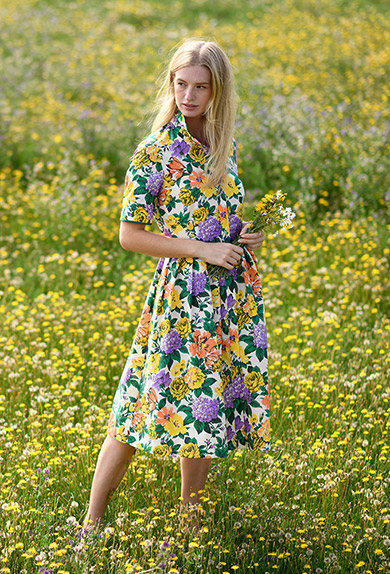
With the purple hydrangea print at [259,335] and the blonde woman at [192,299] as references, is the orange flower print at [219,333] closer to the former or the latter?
the blonde woman at [192,299]

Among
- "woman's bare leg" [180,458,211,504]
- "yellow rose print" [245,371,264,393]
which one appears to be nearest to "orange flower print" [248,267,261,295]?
"yellow rose print" [245,371,264,393]

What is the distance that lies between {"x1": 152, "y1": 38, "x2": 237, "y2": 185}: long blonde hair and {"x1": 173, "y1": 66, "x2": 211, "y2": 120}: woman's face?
2 centimetres

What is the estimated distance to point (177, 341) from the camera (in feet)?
9.13

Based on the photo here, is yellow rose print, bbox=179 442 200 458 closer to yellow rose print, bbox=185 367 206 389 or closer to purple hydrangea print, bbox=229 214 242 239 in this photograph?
yellow rose print, bbox=185 367 206 389

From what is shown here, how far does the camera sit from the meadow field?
9.60ft

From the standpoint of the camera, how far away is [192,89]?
275cm

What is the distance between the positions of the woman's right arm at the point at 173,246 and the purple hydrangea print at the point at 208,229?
7cm

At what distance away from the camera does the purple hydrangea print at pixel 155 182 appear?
275 centimetres

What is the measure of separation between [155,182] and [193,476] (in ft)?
3.81

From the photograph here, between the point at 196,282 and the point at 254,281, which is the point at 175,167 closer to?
the point at 196,282

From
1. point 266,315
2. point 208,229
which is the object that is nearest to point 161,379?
point 208,229

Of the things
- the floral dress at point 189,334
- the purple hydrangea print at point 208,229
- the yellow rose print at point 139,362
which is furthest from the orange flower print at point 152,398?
the purple hydrangea print at point 208,229

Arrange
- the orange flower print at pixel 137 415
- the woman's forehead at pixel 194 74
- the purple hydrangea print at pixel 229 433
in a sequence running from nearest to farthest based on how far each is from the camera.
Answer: the woman's forehead at pixel 194 74 → the orange flower print at pixel 137 415 → the purple hydrangea print at pixel 229 433

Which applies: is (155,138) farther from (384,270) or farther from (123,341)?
(384,270)
